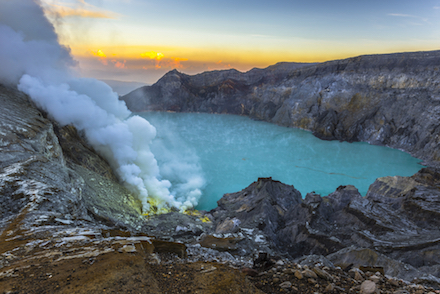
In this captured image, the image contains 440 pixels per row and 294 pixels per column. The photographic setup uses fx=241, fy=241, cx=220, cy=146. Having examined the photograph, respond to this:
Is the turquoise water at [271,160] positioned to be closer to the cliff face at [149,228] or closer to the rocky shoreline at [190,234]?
the cliff face at [149,228]

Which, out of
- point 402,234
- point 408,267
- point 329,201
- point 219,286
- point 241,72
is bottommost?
point 329,201

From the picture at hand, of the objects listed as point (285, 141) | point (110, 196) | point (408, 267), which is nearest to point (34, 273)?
point (408, 267)

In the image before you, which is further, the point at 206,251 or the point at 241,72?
the point at 241,72

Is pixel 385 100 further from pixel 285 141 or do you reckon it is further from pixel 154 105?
pixel 154 105

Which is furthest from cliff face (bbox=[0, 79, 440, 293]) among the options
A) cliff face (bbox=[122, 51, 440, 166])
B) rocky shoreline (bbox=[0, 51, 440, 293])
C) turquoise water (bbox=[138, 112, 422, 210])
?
cliff face (bbox=[122, 51, 440, 166])

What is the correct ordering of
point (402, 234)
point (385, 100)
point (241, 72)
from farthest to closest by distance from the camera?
point (241, 72) < point (385, 100) < point (402, 234)

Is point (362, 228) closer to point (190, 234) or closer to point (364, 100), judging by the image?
point (190, 234)

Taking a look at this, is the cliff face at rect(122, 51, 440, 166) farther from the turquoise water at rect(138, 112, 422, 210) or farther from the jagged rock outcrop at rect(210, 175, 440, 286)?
the jagged rock outcrop at rect(210, 175, 440, 286)

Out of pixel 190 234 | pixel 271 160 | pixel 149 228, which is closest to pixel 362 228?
pixel 190 234
